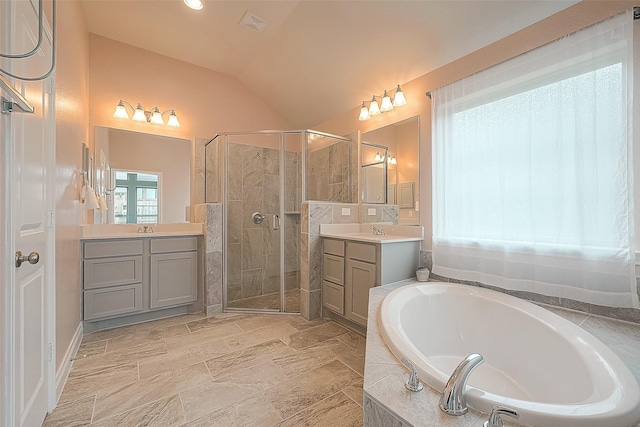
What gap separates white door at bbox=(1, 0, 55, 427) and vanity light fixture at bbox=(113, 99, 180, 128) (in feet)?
5.34

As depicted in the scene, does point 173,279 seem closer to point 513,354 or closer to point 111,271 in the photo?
point 111,271

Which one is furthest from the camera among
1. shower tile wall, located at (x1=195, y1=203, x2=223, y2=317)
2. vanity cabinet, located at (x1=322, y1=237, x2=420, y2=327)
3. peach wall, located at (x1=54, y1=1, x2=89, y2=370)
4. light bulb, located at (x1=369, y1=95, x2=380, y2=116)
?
shower tile wall, located at (x1=195, y1=203, x2=223, y2=317)

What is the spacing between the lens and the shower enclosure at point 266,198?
308 cm

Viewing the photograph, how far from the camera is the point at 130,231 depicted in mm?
2959

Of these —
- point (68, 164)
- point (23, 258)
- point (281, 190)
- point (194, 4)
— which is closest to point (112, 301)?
point (68, 164)

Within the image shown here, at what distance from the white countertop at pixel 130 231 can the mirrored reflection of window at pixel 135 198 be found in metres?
0.07

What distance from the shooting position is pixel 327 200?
10.5 ft

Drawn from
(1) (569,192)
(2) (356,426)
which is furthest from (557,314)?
(2) (356,426)

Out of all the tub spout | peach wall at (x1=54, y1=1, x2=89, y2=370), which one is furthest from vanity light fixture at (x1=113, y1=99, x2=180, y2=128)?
the tub spout

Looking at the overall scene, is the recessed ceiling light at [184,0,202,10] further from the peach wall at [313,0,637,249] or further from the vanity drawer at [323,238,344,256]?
the vanity drawer at [323,238,344,256]

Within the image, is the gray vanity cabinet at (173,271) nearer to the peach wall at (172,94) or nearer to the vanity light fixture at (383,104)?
the peach wall at (172,94)

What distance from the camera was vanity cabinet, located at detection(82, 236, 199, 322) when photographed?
2.46m

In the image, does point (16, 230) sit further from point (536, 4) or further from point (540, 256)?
point (536, 4)

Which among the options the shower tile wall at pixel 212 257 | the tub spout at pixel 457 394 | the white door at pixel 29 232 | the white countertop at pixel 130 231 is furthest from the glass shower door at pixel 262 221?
the tub spout at pixel 457 394
